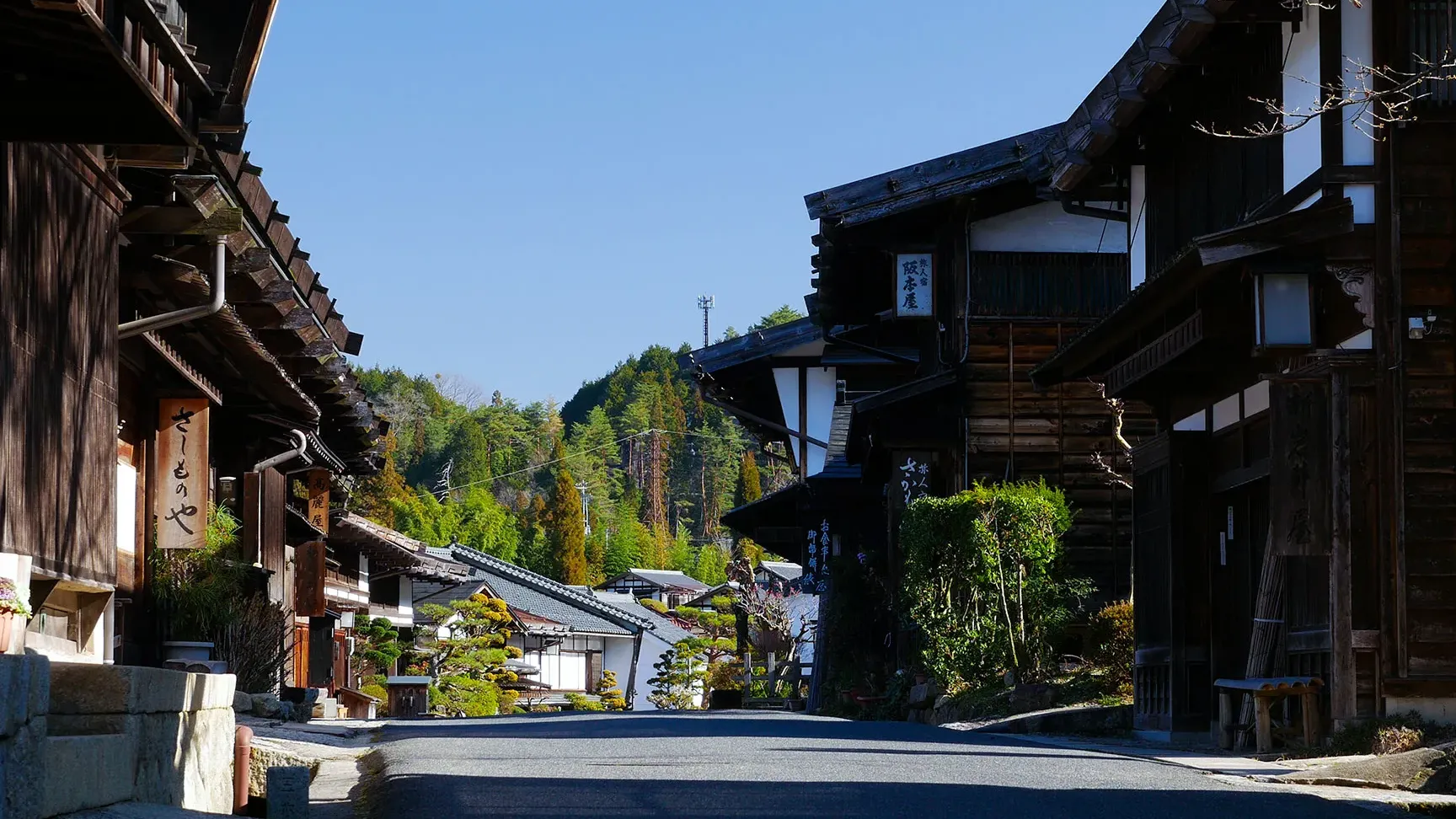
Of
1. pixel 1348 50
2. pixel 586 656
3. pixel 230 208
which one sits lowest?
pixel 586 656

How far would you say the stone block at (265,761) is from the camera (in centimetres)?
1073

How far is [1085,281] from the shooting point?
81.7 feet

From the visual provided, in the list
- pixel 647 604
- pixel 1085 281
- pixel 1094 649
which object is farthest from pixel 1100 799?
pixel 647 604

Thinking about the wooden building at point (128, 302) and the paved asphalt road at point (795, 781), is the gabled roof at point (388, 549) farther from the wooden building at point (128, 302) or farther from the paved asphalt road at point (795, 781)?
the paved asphalt road at point (795, 781)

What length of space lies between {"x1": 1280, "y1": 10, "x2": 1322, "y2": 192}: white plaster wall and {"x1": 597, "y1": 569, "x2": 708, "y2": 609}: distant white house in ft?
253

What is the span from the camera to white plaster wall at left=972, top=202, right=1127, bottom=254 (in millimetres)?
24797

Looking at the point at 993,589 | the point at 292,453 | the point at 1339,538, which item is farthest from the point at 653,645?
the point at 1339,538

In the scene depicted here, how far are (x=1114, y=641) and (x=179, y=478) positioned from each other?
1062 cm

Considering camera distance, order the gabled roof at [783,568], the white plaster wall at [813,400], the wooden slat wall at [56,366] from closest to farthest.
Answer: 1. the wooden slat wall at [56,366]
2. the white plaster wall at [813,400]
3. the gabled roof at [783,568]

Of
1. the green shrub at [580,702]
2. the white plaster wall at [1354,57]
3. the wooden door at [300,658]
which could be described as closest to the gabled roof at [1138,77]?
the white plaster wall at [1354,57]

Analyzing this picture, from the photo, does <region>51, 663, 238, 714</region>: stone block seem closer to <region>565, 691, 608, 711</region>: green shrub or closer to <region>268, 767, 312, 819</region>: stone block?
<region>268, 767, 312, 819</region>: stone block

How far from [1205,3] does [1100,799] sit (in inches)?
298

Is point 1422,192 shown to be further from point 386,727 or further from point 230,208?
point 386,727

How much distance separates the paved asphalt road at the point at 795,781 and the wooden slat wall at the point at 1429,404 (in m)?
2.51
